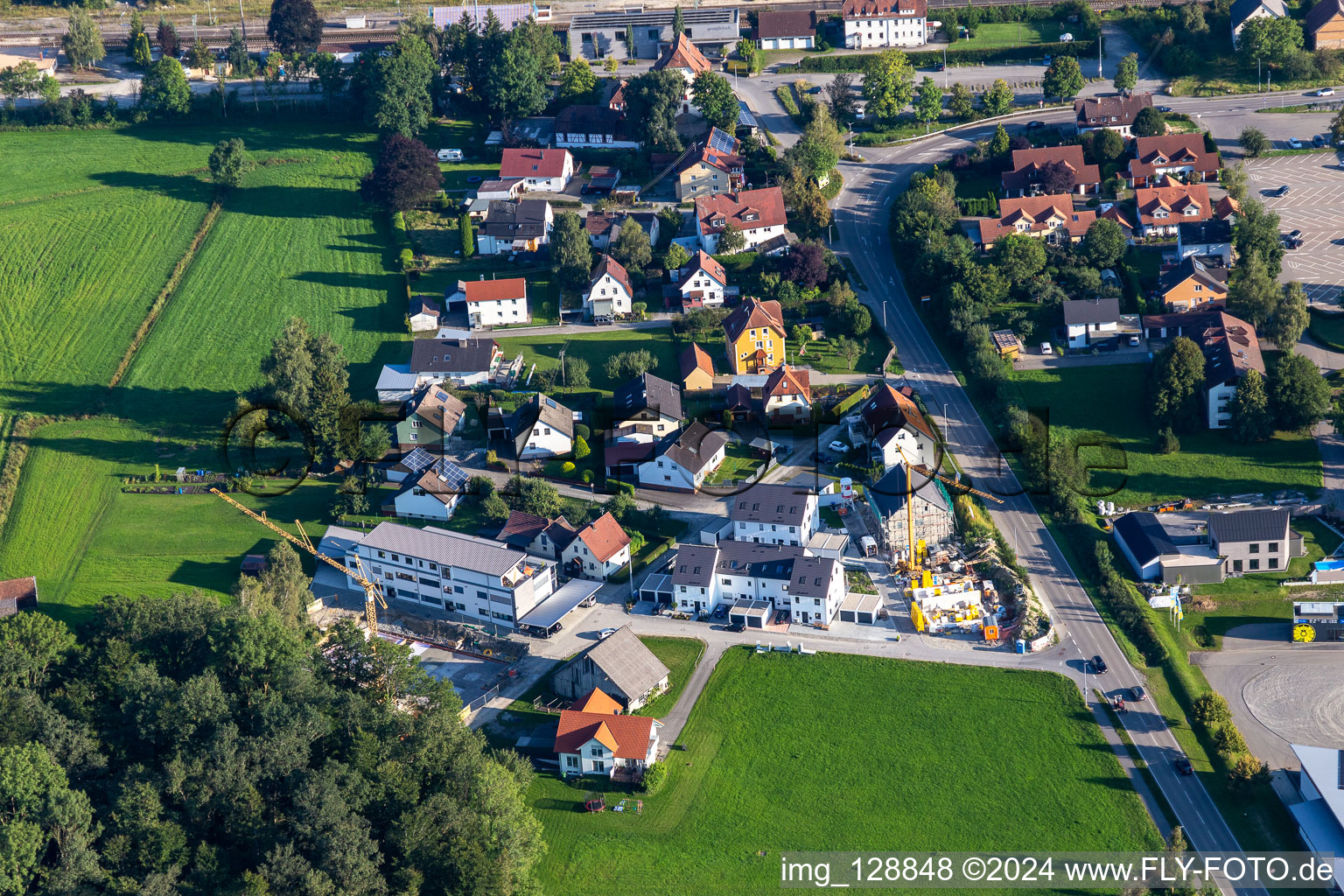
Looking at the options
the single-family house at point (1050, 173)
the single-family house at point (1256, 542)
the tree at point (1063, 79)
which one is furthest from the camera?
the tree at point (1063, 79)

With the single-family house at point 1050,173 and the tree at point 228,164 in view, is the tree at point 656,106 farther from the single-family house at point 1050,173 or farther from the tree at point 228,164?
the tree at point 228,164

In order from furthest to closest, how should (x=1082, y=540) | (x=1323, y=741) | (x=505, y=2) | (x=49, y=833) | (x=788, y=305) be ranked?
(x=505, y=2) → (x=788, y=305) → (x=1082, y=540) → (x=1323, y=741) → (x=49, y=833)

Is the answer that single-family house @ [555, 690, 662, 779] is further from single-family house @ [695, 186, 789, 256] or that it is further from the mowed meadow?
single-family house @ [695, 186, 789, 256]

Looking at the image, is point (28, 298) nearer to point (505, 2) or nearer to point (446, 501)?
point (446, 501)

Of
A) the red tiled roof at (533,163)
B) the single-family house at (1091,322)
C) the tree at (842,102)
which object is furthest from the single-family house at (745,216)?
the single-family house at (1091,322)

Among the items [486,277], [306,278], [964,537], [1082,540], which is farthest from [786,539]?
[306,278]

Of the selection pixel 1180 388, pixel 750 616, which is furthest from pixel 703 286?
pixel 750 616
